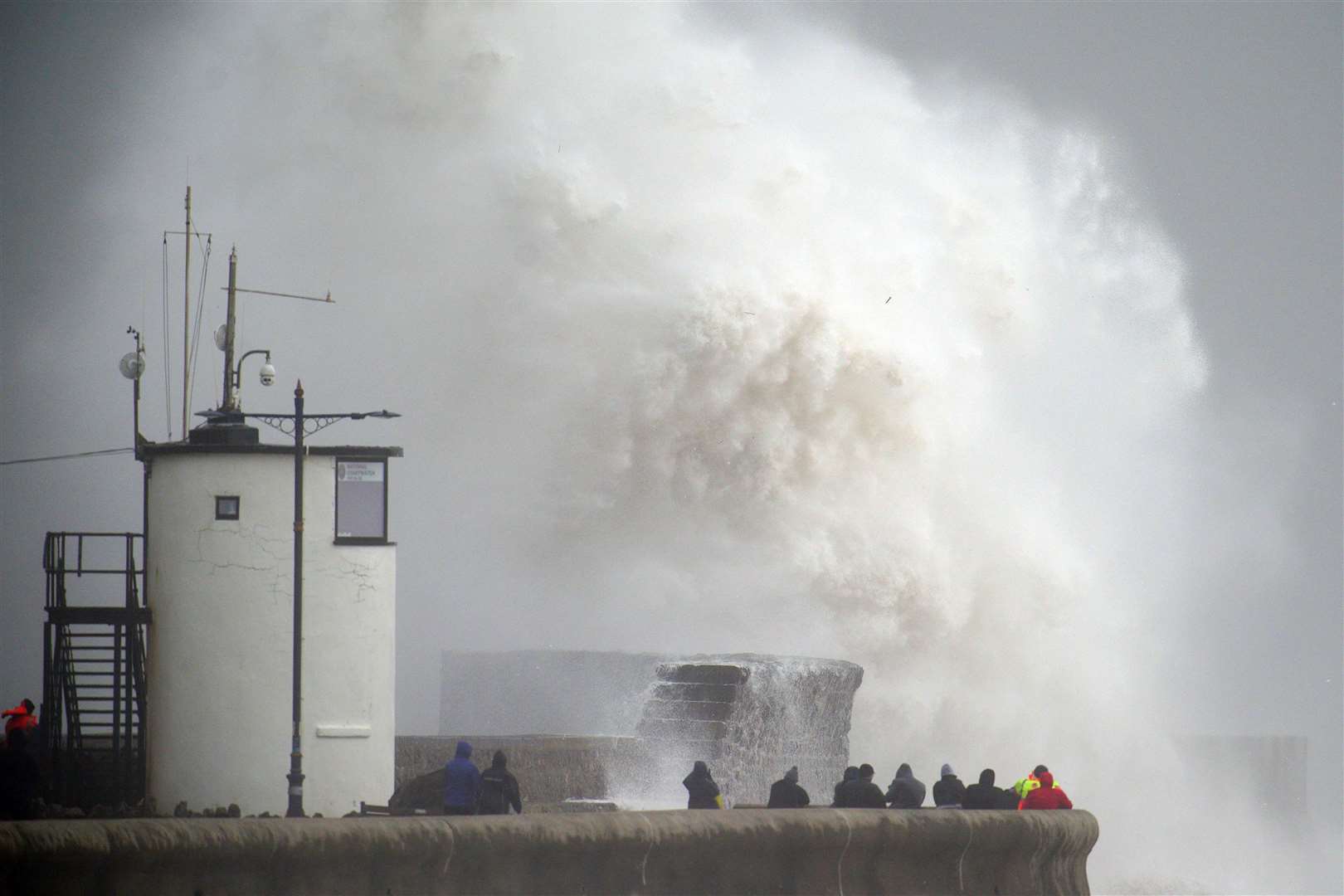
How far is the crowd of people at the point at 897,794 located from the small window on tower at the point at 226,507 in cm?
491

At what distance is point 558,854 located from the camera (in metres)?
10.1

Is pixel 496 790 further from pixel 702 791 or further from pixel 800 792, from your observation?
pixel 800 792

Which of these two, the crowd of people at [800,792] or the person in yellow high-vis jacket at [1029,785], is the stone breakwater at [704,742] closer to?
the crowd of people at [800,792]

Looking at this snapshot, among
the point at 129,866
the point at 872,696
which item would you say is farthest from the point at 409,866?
the point at 872,696

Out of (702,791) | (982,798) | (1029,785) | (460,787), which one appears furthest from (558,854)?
(1029,785)

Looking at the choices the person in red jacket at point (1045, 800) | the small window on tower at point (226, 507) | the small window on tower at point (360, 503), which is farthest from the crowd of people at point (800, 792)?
the small window on tower at point (226, 507)

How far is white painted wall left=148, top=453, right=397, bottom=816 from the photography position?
15.8 meters

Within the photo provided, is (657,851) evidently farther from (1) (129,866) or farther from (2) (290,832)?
(1) (129,866)

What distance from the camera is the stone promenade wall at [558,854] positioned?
8727 millimetres

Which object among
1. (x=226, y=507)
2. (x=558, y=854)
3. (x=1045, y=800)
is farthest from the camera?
(x=226, y=507)

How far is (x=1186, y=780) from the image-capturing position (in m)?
44.1

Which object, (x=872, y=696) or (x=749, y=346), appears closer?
(x=749, y=346)

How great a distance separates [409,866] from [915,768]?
28.8 metres

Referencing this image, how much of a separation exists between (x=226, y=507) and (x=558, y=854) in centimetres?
720
